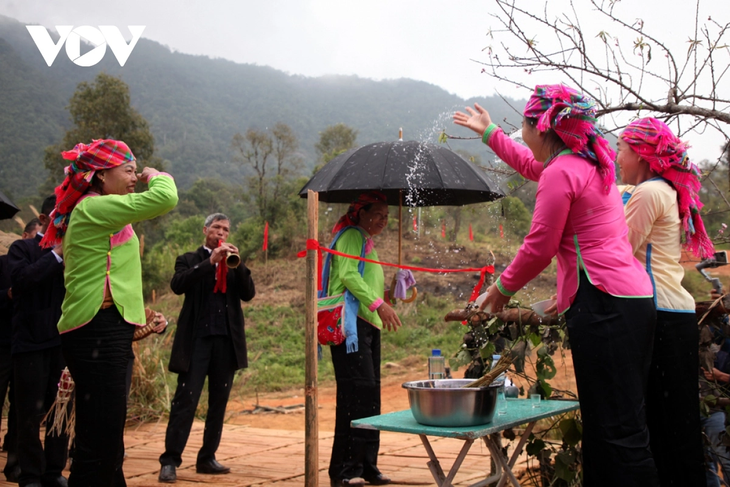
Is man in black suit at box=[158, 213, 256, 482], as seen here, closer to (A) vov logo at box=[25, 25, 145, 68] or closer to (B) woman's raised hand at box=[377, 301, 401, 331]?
(B) woman's raised hand at box=[377, 301, 401, 331]

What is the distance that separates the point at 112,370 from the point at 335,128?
2641 centimetres

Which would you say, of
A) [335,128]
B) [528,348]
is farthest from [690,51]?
[335,128]

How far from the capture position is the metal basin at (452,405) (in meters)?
2.61

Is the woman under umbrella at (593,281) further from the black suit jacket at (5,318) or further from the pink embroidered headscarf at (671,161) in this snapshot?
the black suit jacket at (5,318)

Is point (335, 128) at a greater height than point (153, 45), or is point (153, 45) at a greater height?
point (153, 45)

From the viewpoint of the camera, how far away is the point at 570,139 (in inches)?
94.1

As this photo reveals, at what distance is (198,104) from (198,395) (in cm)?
9746

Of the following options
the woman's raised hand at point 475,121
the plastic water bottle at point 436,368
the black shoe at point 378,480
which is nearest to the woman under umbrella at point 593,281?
the woman's raised hand at point 475,121

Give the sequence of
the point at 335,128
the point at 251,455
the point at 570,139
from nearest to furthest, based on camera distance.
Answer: the point at 570,139 → the point at 251,455 → the point at 335,128

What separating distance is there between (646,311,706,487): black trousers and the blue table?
0.48 meters

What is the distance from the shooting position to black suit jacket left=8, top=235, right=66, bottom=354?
396 cm

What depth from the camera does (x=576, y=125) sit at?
2.40 meters

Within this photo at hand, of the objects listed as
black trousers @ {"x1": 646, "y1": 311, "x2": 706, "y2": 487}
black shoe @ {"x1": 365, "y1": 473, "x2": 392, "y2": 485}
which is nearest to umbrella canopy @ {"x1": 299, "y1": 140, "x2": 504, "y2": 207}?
black trousers @ {"x1": 646, "y1": 311, "x2": 706, "y2": 487}

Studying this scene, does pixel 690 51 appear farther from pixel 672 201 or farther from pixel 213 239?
pixel 213 239
